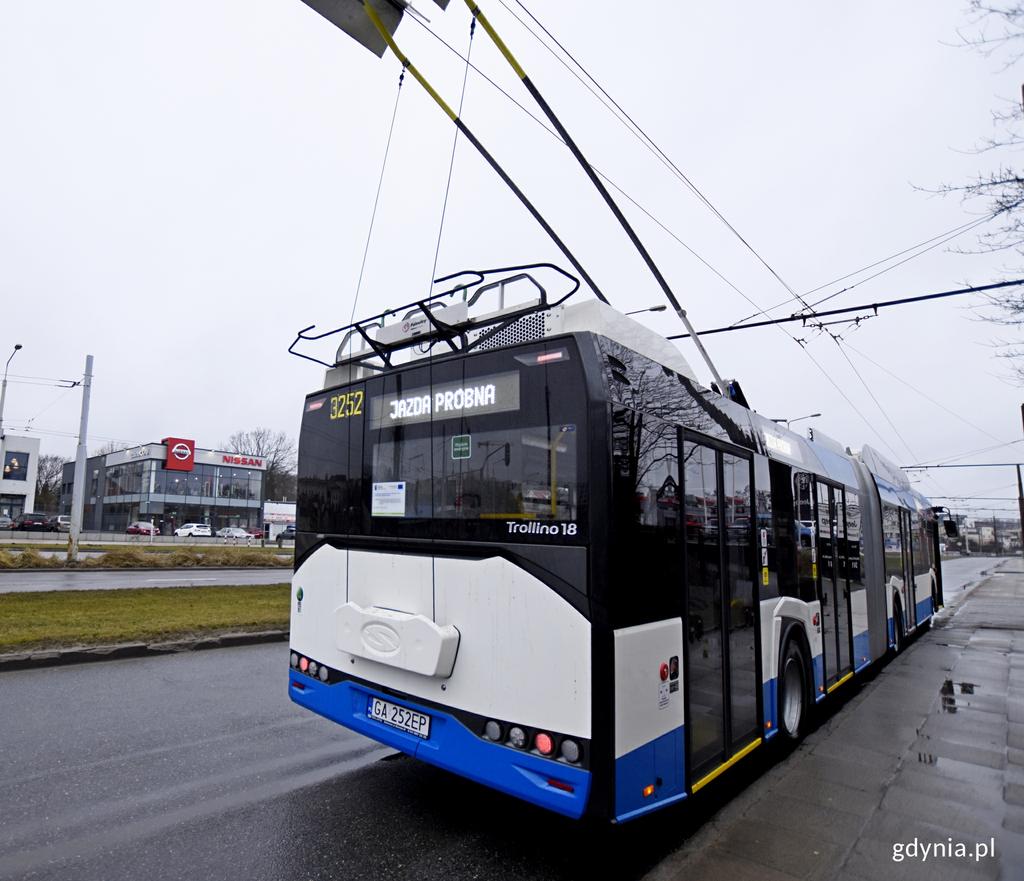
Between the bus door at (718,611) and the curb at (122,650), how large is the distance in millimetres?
7918

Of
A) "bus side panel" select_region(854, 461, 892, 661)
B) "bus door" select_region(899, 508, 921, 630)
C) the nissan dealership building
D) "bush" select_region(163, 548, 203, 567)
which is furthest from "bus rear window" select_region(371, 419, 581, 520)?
the nissan dealership building

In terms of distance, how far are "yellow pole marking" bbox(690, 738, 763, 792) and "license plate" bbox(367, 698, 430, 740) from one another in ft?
5.66

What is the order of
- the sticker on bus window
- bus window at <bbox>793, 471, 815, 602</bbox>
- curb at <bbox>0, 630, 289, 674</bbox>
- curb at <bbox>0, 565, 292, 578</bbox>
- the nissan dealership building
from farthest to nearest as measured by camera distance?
the nissan dealership building → curb at <bbox>0, 565, 292, 578</bbox> → curb at <bbox>0, 630, 289, 674</bbox> → bus window at <bbox>793, 471, 815, 602</bbox> → the sticker on bus window

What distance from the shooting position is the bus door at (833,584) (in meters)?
6.88

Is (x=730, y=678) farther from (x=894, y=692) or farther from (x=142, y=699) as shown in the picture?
(x=142, y=699)

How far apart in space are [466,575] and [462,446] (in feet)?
2.70

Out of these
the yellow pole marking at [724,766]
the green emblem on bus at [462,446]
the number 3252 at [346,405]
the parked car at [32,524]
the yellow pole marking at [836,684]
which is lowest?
the yellow pole marking at [836,684]

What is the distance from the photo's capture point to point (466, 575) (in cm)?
388

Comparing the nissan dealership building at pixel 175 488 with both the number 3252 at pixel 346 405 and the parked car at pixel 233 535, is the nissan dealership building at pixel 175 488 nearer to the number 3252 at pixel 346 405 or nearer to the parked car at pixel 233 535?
the parked car at pixel 233 535

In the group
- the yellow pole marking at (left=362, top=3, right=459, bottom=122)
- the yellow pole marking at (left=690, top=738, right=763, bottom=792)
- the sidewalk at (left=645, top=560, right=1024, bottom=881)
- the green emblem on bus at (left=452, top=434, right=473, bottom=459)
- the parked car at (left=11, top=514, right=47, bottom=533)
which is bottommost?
the sidewalk at (left=645, top=560, right=1024, bottom=881)

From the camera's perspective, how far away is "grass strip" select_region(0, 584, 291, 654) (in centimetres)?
900

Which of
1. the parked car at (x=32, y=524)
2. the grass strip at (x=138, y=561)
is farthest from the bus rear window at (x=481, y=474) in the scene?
the parked car at (x=32, y=524)

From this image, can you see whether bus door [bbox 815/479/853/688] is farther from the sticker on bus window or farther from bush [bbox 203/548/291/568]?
bush [bbox 203/548/291/568]

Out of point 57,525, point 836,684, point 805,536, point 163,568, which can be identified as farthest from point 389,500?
point 57,525
